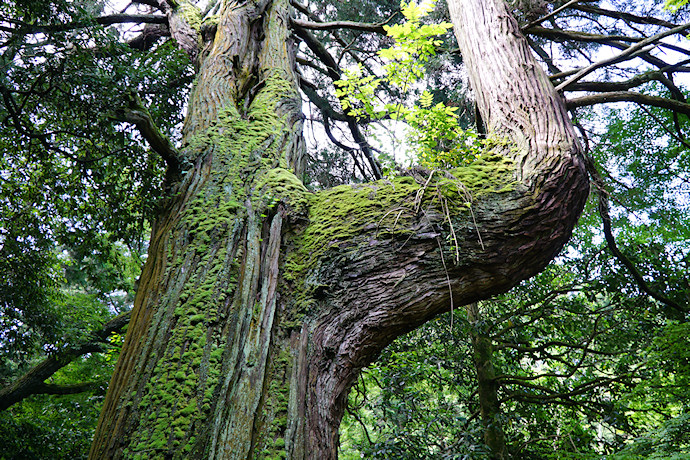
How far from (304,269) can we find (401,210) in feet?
1.76

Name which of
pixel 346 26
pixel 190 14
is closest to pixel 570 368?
pixel 346 26

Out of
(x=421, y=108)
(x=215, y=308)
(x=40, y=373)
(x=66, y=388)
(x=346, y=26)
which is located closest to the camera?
(x=215, y=308)

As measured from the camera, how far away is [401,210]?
194 cm

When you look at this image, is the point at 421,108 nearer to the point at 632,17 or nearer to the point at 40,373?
the point at 632,17

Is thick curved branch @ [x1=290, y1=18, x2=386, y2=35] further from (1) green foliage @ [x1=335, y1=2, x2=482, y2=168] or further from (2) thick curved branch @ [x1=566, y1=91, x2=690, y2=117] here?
(2) thick curved branch @ [x1=566, y1=91, x2=690, y2=117]

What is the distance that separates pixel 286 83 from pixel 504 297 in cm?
379

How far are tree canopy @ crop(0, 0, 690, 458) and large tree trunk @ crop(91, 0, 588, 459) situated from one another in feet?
0.48

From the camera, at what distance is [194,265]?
6.12 feet

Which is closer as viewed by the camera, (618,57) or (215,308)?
(215,308)

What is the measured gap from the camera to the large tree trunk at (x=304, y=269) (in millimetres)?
1472

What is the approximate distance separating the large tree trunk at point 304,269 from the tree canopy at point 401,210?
0.15m

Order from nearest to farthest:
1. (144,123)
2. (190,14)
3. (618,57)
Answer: (144,123)
(618,57)
(190,14)

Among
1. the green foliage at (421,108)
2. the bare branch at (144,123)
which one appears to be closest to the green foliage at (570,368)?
the green foliage at (421,108)

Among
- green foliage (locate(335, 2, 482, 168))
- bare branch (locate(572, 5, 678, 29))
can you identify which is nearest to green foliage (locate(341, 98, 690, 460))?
bare branch (locate(572, 5, 678, 29))
